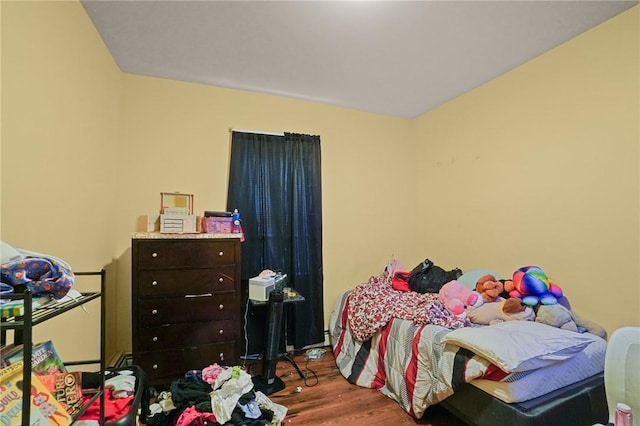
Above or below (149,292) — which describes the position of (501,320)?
below

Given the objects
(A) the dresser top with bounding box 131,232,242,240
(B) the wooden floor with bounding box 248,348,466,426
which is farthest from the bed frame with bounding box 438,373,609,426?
(A) the dresser top with bounding box 131,232,242,240

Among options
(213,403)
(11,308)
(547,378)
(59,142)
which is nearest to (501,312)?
(547,378)

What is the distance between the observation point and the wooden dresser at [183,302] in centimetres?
209

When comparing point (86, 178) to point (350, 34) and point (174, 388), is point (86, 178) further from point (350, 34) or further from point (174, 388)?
point (350, 34)

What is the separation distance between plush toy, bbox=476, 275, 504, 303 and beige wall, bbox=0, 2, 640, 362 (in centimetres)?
39

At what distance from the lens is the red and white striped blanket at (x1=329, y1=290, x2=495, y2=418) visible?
1.70 meters

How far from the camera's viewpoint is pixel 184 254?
2.20 metres

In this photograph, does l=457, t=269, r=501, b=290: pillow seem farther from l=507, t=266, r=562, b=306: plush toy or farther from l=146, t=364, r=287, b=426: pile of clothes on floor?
l=146, t=364, r=287, b=426: pile of clothes on floor

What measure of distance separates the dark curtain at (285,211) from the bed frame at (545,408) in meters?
1.63

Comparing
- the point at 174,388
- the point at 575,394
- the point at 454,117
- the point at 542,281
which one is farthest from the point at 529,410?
the point at 454,117

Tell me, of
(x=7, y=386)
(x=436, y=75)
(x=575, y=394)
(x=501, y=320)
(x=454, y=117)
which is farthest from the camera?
(x=454, y=117)

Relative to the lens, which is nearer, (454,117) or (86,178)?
(86,178)

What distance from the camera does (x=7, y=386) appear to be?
2.52 feet

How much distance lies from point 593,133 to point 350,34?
177 cm
